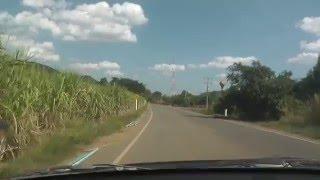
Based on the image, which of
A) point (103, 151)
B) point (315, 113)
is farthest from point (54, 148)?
point (315, 113)

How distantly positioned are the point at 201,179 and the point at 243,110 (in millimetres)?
64575

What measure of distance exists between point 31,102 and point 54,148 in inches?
68.5

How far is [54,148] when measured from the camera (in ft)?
64.5

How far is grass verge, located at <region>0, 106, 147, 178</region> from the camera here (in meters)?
15.3

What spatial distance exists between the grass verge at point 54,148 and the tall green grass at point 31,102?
21 centimetres

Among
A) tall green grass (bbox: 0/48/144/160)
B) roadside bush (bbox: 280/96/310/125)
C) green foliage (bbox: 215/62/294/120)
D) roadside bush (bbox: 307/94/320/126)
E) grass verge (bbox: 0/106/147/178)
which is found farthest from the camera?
green foliage (bbox: 215/62/294/120)

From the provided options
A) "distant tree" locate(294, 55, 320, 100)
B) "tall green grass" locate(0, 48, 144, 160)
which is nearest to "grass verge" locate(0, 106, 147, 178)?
"tall green grass" locate(0, 48, 144, 160)

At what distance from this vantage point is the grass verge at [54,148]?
15.3 metres

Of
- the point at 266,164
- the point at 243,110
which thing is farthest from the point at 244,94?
the point at 266,164

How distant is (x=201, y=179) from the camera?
4629mm

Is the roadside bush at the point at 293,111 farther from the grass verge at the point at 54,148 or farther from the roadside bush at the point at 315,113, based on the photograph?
the grass verge at the point at 54,148

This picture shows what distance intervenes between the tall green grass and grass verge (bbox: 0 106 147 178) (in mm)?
215

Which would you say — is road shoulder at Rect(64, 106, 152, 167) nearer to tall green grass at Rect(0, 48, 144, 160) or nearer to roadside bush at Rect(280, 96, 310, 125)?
tall green grass at Rect(0, 48, 144, 160)

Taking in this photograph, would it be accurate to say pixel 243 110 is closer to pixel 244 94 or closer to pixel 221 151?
pixel 244 94
